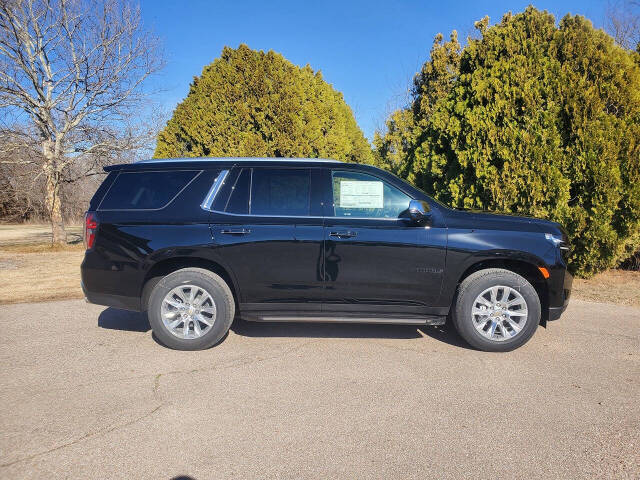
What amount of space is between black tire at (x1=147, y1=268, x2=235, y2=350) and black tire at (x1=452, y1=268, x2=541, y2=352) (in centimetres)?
233

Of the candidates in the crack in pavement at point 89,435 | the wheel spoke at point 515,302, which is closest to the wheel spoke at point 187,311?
the crack in pavement at point 89,435

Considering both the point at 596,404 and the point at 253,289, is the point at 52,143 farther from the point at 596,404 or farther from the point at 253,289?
the point at 596,404

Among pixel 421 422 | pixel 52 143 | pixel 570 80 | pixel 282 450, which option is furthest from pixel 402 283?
pixel 52 143

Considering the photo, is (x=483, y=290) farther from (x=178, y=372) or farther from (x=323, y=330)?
(x=178, y=372)

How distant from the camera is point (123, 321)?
16.3 feet

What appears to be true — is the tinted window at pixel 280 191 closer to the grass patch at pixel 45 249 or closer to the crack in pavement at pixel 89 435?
the crack in pavement at pixel 89 435

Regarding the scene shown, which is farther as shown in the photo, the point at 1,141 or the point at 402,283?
the point at 1,141

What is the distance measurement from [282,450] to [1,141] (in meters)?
14.5

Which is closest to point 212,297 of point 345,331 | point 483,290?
point 345,331

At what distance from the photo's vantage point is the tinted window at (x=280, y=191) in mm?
4043

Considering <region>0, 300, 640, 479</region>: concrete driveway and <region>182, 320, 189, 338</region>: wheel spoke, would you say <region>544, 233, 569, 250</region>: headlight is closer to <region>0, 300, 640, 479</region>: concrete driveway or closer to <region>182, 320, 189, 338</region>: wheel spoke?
<region>0, 300, 640, 479</region>: concrete driveway

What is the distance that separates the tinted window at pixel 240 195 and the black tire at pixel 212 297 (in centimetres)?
75

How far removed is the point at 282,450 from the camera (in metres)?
2.38

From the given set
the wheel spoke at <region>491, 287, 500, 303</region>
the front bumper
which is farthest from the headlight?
the wheel spoke at <region>491, 287, 500, 303</region>
